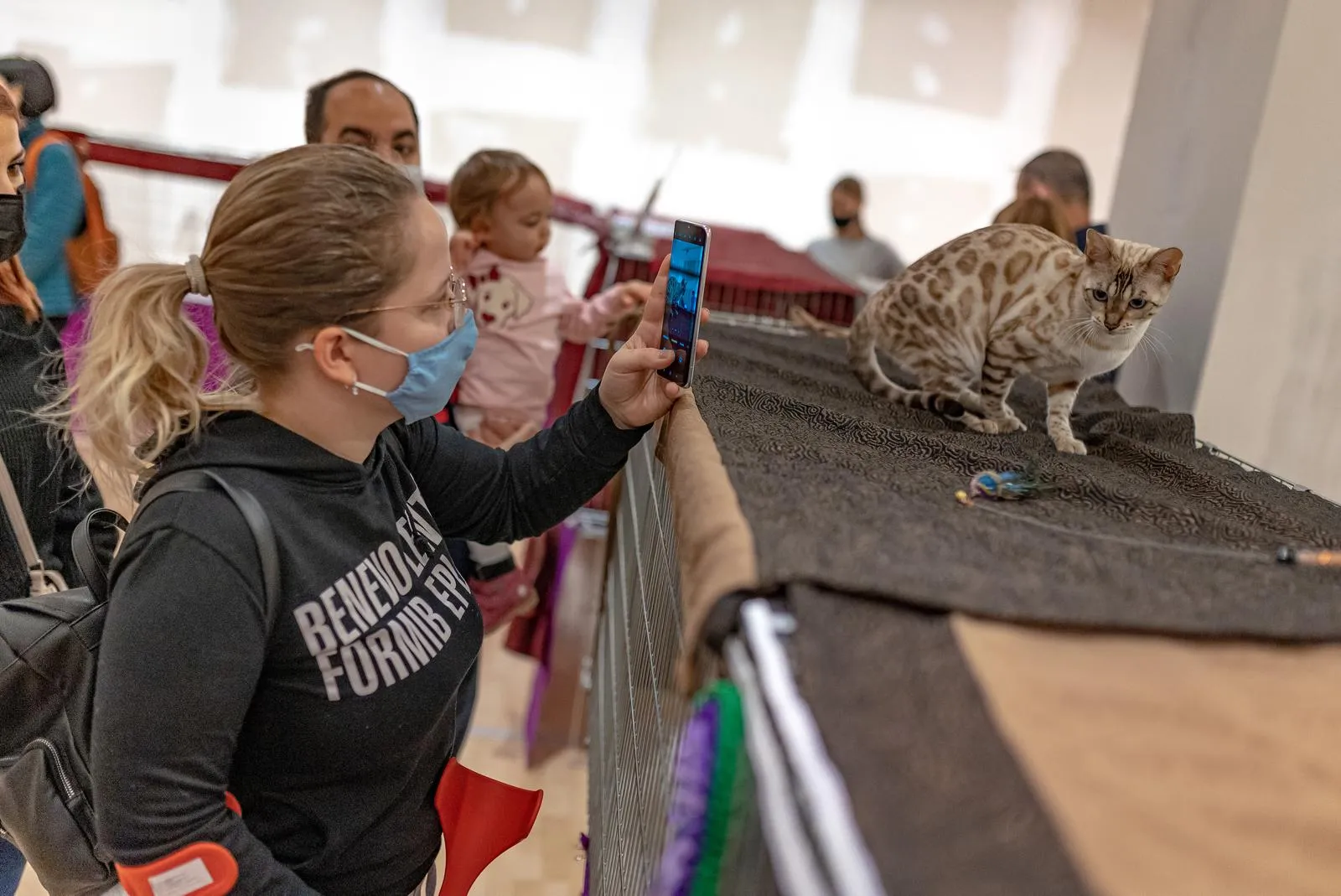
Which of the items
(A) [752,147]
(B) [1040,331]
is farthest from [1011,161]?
(B) [1040,331]

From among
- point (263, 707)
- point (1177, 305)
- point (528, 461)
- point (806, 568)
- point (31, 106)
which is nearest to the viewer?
point (806, 568)

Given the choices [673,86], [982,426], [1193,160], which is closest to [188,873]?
[982,426]

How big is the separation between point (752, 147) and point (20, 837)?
515cm

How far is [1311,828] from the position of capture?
23.5 inches

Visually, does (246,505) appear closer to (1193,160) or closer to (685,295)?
(685,295)

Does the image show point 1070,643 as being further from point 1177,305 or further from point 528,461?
point 1177,305

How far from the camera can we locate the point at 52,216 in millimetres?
2355

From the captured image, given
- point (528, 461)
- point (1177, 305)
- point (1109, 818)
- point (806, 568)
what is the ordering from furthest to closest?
point (1177, 305), point (528, 461), point (806, 568), point (1109, 818)

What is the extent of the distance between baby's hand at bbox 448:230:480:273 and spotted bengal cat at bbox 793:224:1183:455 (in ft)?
2.91

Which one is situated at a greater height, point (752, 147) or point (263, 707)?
point (752, 147)

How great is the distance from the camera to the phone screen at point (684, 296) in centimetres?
110

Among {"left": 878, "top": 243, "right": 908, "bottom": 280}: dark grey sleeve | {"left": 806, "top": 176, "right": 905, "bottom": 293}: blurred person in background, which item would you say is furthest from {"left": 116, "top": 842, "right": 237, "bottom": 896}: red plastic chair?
Answer: {"left": 878, "top": 243, "right": 908, "bottom": 280}: dark grey sleeve

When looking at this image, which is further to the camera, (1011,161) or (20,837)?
(1011,161)

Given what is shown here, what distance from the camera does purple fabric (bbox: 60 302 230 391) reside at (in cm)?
110
